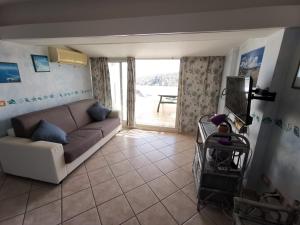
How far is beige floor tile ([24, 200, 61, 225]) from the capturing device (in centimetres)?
151

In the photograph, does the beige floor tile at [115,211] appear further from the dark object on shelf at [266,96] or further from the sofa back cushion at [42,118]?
the dark object on shelf at [266,96]

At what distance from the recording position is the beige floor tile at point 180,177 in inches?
81.2

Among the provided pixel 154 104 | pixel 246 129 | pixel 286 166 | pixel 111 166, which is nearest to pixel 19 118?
pixel 111 166

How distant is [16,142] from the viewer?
6.37 feet

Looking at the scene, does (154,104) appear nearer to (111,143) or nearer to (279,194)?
(111,143)

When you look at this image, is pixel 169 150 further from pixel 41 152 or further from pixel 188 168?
pixel 41 152

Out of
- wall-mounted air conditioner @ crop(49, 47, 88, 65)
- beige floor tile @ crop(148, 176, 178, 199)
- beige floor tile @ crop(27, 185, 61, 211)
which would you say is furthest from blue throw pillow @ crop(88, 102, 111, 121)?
beige floor tile @ crop(148, 176, 178, 199)

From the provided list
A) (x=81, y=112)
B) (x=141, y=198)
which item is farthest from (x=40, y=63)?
(x=141, y=198)

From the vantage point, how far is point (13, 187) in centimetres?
196

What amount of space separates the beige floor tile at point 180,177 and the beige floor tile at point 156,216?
467 mm

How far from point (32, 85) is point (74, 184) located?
1861mm

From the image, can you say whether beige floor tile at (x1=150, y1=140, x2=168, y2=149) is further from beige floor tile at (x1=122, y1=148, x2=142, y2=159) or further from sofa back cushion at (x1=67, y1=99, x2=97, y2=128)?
A: sofa back cushion at (x1=67, y1=99, x2=97, y2=128)

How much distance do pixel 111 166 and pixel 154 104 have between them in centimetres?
382

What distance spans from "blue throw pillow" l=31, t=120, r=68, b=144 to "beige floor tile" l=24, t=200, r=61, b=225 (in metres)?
0.84
